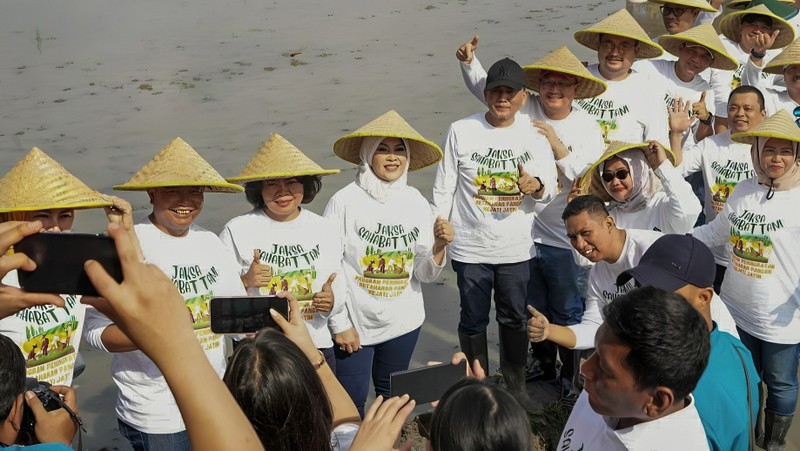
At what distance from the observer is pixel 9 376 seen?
2.58 meters

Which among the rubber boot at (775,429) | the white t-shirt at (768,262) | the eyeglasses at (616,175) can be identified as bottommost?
the rubber boot at (775,429)

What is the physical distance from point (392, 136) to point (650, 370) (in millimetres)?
2707

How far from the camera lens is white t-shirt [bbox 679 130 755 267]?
5.87 metres

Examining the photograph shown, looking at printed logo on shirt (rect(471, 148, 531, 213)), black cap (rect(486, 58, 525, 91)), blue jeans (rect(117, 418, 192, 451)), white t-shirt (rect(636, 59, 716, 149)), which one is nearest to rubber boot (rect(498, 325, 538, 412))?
printed logo on shirt (rect(471, 148, 531, 213))

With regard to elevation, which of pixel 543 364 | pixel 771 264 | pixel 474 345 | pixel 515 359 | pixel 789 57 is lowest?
pixel 543 364

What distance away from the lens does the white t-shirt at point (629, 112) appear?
6.12 m

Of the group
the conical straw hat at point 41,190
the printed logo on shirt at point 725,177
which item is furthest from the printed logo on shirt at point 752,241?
the conical straw hat at point 41,190

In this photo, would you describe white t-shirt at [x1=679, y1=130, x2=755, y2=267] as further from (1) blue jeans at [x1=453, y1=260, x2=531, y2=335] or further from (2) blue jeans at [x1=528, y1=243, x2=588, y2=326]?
(1) blue jeans at [x1=453, y1=260, x2=531, y2=335]

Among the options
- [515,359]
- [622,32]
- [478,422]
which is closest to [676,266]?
[478,422]

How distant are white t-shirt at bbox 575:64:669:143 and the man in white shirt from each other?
11.9 ft

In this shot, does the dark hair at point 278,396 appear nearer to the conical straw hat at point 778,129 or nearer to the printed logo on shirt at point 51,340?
the printed logo on shirt at point 51,340

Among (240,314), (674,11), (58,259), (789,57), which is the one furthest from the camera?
(674,11)

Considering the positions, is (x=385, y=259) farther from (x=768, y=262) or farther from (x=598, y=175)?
(x=768, y=262)

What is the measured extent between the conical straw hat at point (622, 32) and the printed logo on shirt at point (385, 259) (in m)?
2.35
